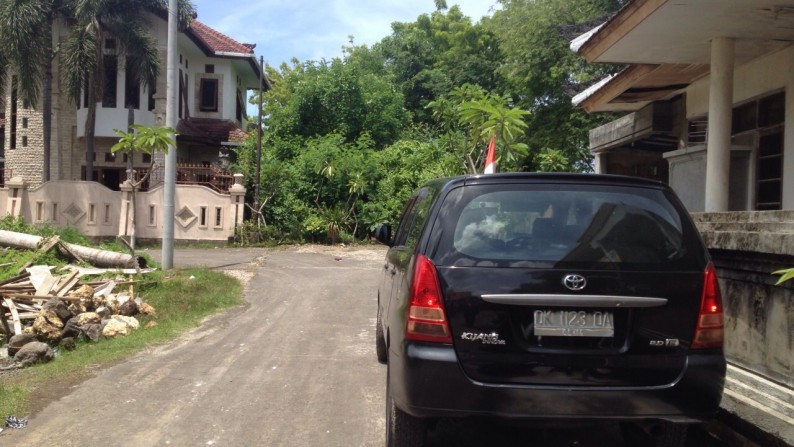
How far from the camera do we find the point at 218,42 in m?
28.9

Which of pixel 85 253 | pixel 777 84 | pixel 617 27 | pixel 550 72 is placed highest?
pixel 550 72

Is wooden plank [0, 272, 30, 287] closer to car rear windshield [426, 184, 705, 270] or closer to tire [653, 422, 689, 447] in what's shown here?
car rear windshield [426, 184, 705, 270]

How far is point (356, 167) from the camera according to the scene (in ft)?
69.8

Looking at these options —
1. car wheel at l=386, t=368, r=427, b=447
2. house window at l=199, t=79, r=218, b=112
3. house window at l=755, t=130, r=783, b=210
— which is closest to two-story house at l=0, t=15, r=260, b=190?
house window at l=199, t=79, r=218, b=112

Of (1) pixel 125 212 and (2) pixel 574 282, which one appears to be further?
(1) pixel 125 212

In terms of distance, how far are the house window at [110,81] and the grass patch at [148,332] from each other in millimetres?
15080

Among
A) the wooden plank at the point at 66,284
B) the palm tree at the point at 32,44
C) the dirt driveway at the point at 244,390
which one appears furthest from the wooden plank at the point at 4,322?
the palm tree at the point at 32,44

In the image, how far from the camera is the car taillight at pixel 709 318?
12.2 feet

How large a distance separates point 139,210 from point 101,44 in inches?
307

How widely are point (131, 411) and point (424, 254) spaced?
3.26 m

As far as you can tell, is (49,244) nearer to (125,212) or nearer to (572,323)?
(125,212)

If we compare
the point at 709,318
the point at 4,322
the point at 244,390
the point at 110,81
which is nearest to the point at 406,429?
the point at 709,318

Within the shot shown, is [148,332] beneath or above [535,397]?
beneath

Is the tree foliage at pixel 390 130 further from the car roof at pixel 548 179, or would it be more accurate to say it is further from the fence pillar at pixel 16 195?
the car roof at pixel 548 179
